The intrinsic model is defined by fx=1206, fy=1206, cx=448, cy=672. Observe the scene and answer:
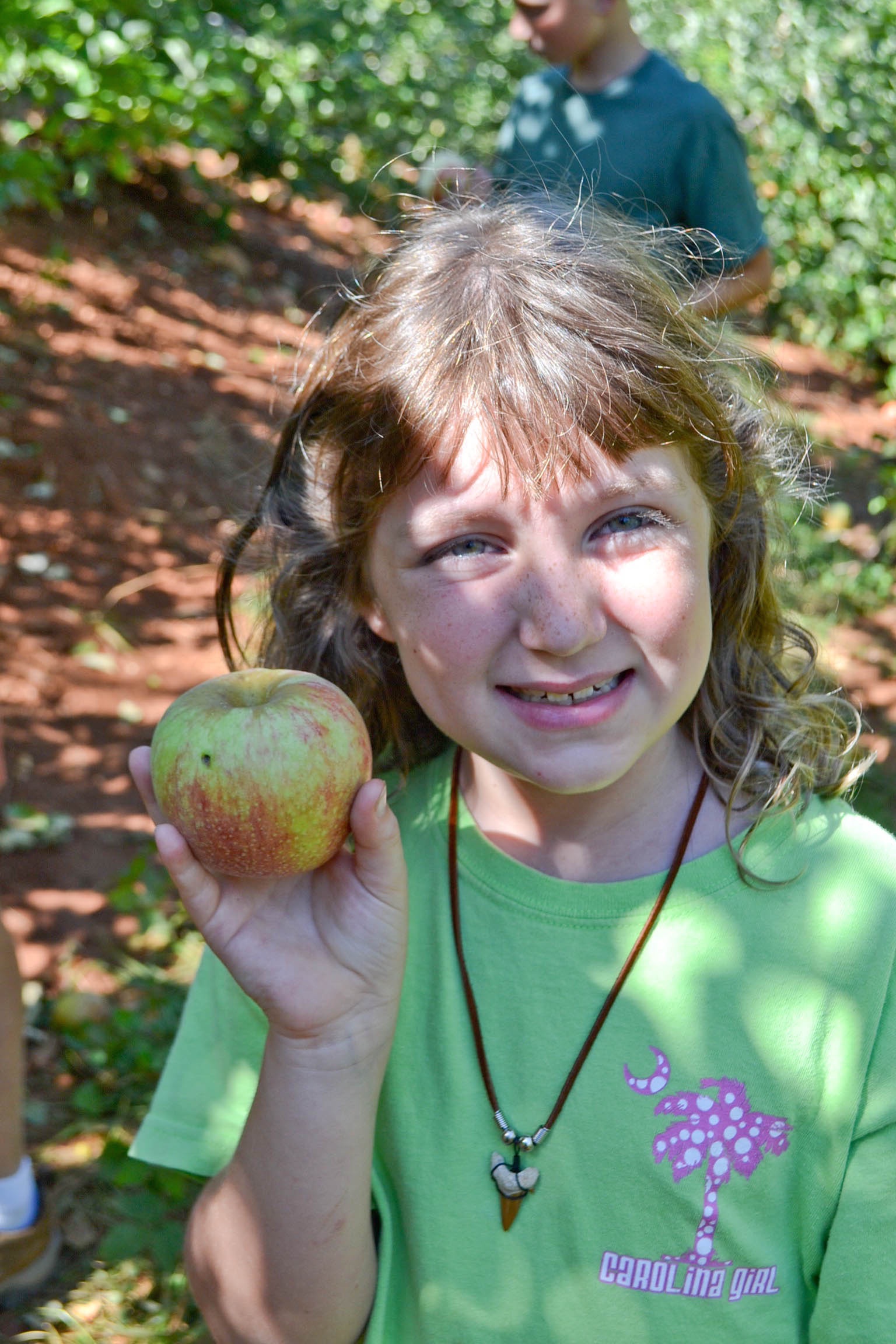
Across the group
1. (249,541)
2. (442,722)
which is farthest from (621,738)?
(249,541)

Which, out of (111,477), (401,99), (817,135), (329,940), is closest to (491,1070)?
(329,940)

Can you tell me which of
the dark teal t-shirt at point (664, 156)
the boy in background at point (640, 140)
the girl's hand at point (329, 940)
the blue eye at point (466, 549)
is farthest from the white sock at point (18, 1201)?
the dark teal t-shirt at point (664, 156)

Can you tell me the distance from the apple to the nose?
10.3 inches

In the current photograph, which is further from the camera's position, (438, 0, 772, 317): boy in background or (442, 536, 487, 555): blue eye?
(438, 0, 772, 317): boy in background

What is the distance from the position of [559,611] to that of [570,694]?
0.12 m

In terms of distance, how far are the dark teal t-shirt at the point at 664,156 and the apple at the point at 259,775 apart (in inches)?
77.3

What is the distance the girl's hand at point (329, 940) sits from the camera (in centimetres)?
135

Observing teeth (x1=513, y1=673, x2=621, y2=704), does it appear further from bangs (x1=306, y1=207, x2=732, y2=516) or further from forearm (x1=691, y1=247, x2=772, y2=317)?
forearm (x1=691, y1=247, x2=772, y2=317)

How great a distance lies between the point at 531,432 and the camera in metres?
1.33

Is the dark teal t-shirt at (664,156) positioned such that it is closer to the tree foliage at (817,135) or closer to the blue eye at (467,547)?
the blue eye at (467,547)

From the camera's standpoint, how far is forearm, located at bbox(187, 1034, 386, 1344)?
1330 mm

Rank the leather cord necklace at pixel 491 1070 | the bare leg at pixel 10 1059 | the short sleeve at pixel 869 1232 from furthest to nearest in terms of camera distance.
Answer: the bare leg at pixel 10 1059
the leather cord necklace at pixel 491 1070
the short sleeve at pixel 869 1232

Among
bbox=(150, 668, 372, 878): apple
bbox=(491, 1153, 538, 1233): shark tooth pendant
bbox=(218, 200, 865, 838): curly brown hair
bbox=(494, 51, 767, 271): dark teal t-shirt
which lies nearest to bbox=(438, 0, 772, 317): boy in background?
bbox=(494, 51, 767, 271): dark teal t-shirt

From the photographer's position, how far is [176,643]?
4.61 metres
